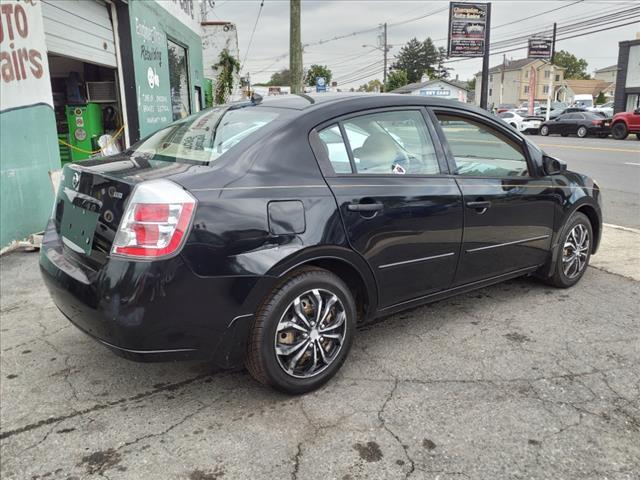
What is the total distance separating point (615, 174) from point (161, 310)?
12.3 m

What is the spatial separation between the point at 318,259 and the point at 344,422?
0.83m

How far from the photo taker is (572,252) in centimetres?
456

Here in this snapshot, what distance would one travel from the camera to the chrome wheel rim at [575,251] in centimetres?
450

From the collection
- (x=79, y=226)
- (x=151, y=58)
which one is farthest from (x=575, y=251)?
(x=151, y=58)

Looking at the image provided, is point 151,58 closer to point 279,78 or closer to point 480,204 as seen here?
point 480,204

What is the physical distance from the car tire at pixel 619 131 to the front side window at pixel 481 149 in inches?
948

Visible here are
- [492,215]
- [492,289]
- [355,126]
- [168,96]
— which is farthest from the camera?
[168,96]

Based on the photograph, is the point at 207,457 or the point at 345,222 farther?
the point at 345,222

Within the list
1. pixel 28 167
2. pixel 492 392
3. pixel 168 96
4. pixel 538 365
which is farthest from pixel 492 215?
pixel 168 96

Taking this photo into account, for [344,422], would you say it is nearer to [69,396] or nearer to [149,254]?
[149,254]

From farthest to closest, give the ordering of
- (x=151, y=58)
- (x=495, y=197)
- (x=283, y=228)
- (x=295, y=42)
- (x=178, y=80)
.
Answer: (x=295, y=42), (x=178, y=80), (x=151, y=58), (x=495, y=197), (x=283, y=228)

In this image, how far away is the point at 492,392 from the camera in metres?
2.99

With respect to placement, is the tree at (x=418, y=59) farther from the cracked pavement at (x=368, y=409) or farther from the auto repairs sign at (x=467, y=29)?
the cracked pavement at (x=368, y=409)

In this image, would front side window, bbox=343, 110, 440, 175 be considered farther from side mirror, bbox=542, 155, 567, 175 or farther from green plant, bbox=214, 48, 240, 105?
green plant, bbox=214, 48, 240, 105
